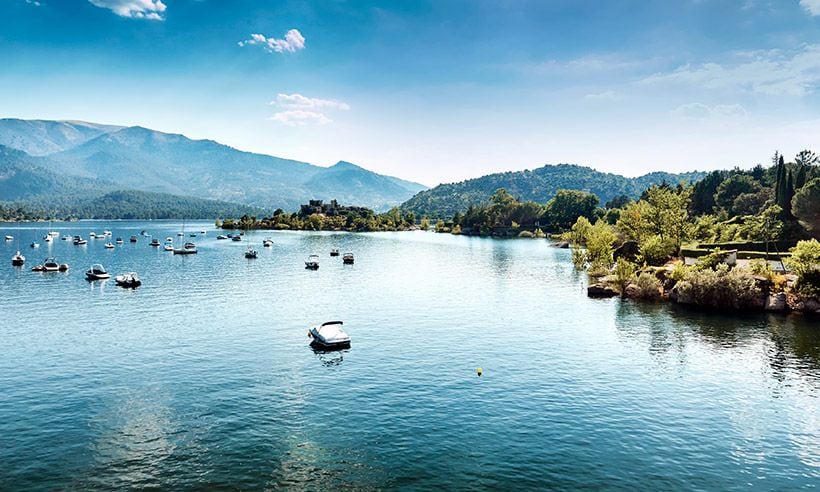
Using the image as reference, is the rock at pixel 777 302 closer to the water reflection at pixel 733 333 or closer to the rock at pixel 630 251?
the water reflection at pixel 733 333

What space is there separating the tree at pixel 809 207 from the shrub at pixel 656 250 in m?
34.1

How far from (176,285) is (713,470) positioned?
11423cm

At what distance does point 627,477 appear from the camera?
3403 cm

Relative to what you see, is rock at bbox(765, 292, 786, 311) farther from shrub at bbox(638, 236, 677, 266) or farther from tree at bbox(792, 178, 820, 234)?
tree at bbox(792, 178, 820, 234)

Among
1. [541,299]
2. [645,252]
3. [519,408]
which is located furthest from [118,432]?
[645,252]

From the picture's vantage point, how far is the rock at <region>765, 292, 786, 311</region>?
3366 inches

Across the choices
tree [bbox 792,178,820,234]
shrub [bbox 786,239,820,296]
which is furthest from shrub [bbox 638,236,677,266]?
shrub [bbox 786,239,820,296]

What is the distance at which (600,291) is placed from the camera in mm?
106312

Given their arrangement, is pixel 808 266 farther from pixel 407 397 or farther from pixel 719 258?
pixel 407 397

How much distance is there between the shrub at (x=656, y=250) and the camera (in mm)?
120750

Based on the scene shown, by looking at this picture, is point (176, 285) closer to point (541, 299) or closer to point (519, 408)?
point (541, 299)

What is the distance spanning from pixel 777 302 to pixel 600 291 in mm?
30486

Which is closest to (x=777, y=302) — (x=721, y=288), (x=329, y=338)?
(x=721, y=288)

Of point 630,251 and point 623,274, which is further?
point 630,251
